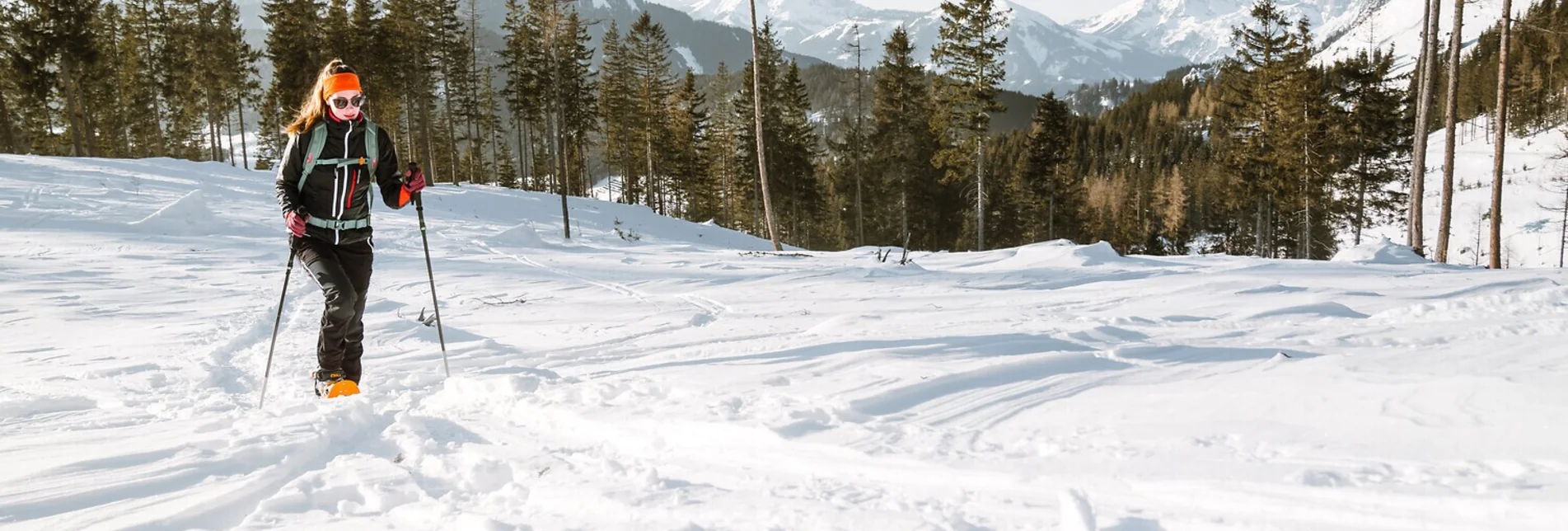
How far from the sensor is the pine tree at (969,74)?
1069 inches

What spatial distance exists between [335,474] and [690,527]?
166cm

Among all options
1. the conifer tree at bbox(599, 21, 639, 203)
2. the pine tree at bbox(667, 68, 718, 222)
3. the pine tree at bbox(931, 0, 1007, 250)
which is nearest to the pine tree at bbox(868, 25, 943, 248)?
the pine tree at bbox(931, 0, 1007, 250)

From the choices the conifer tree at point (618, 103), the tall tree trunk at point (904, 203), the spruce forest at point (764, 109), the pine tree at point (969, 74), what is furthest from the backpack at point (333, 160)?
the conifer tree at point (618, 103)

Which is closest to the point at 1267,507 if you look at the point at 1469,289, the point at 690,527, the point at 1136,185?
the point at 690,527

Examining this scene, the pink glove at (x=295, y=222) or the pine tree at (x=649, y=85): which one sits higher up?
the pine tree at (x=649, y=85)

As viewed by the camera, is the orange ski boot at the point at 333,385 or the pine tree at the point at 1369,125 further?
the pine tree at the point at 1369,125

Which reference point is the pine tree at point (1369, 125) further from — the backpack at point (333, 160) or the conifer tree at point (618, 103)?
the backpack at point (333, 160)

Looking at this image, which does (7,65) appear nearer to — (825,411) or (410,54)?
(410,54)

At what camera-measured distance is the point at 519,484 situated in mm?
2918

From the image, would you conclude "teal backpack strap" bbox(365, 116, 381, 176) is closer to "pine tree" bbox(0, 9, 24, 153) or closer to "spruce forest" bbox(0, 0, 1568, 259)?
"spruce forest" bbox(0, 0, 1568, 259)

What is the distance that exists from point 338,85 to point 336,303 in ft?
4.50

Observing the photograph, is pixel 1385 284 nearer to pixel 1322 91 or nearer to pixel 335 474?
pixel 335 474

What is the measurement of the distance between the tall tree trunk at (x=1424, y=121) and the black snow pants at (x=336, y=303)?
2052 cm

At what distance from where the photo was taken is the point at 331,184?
465 centimetres
